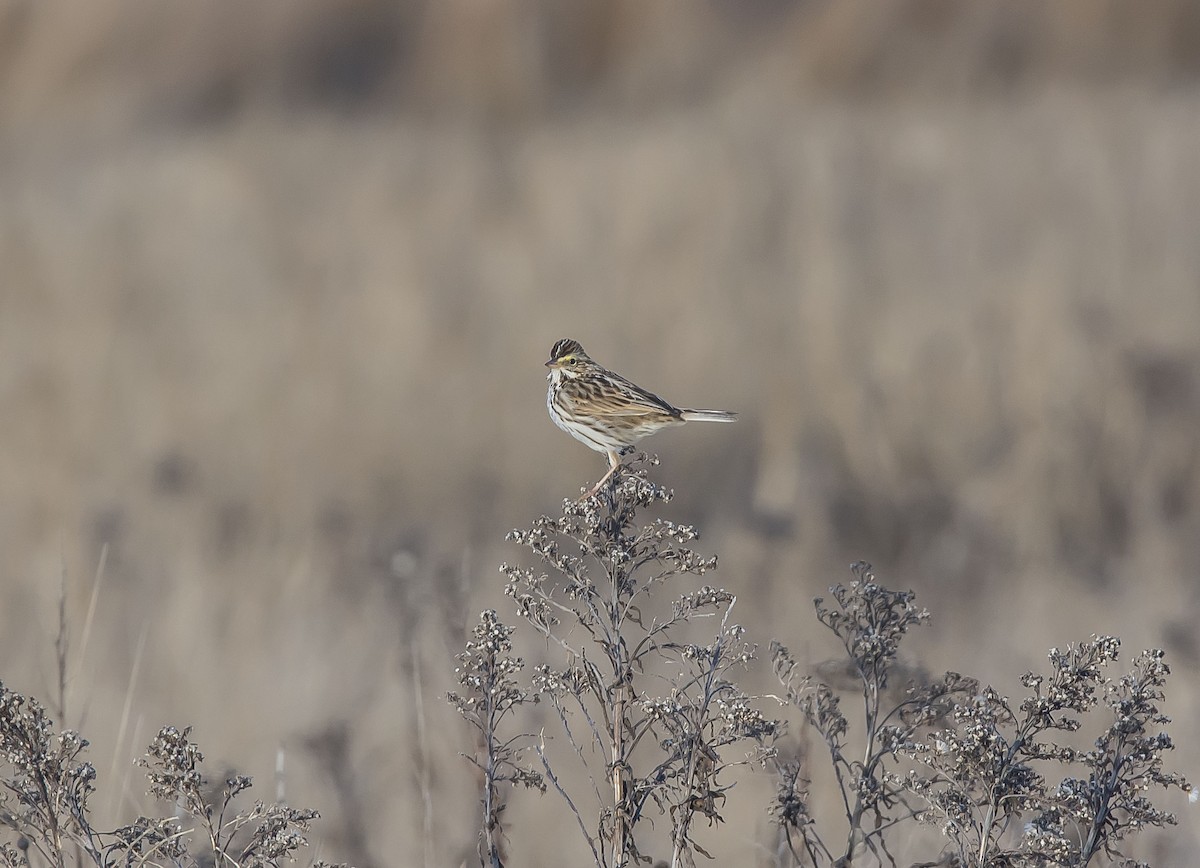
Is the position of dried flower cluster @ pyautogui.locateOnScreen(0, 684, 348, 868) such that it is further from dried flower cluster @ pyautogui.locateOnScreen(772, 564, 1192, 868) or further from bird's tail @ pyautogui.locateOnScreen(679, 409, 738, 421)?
bird's tail @ pyautogui.locateOnScreen(679, 409, 738, 421)

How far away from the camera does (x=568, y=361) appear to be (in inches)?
169

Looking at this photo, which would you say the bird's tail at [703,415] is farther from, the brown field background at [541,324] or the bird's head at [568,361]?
the brown field background at [541,324]

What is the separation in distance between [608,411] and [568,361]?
50 cm

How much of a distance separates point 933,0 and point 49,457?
9.75 meters

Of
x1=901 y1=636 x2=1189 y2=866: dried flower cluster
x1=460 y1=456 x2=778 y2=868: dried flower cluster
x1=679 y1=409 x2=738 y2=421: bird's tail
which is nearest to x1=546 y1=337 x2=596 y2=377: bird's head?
x1=679 y1=409 x2=738 y2=421: bird's tail

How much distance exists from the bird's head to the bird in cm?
3

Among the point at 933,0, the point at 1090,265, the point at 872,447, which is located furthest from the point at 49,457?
the point at 933,0

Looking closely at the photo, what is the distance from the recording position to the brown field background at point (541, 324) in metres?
7.04

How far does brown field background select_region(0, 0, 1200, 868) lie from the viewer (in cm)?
704

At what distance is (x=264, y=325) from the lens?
11.7 meters

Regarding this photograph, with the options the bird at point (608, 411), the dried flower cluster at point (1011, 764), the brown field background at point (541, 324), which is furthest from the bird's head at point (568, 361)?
the dried flower cluster at point (1011, 764)

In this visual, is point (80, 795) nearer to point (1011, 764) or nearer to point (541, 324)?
point (1011, 764)

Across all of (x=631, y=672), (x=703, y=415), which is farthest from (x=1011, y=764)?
(x=703, y=415)

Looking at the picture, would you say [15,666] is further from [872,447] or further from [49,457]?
[872,447]
